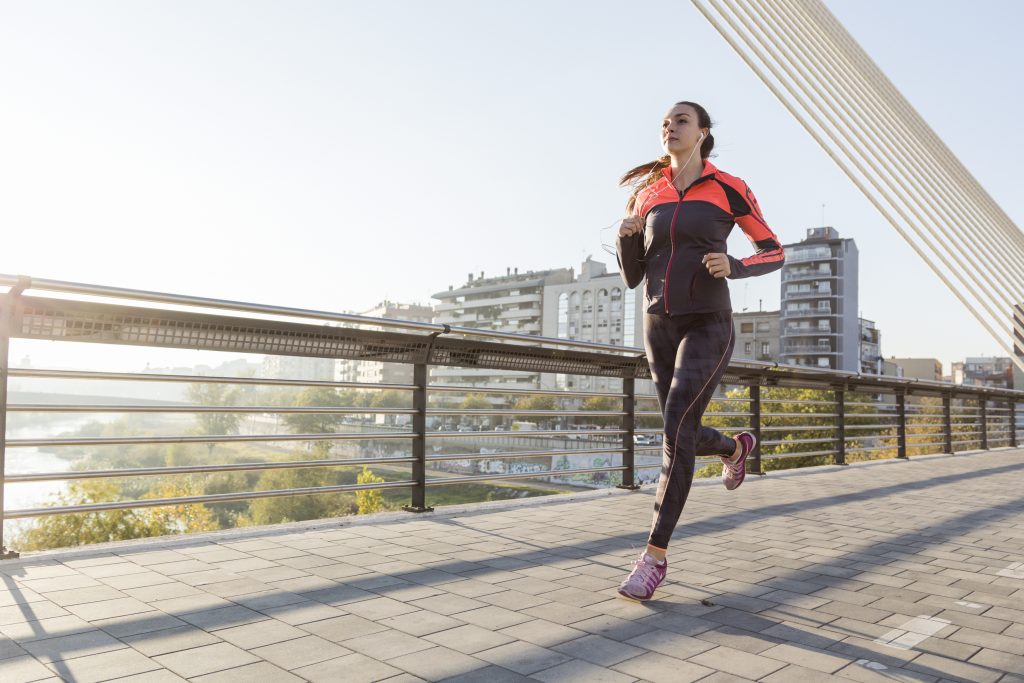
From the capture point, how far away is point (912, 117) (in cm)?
889

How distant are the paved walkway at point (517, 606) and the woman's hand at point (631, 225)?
1.51m

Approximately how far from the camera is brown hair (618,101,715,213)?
3.47 m

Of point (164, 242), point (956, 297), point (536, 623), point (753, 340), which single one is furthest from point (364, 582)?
point (164, 242)

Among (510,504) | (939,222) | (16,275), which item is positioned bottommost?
(510,504)

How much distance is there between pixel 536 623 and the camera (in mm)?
2744

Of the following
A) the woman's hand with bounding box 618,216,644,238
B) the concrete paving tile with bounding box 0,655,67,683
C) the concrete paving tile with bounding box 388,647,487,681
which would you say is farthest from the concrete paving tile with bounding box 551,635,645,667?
the woman's hand with bounding box 618,216,644,238

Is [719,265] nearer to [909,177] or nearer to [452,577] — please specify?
[452,577]

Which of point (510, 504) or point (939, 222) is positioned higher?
point (939, 222)

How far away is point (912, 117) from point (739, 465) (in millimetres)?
6811

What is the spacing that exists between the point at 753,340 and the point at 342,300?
119363 mm

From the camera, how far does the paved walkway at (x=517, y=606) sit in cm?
229

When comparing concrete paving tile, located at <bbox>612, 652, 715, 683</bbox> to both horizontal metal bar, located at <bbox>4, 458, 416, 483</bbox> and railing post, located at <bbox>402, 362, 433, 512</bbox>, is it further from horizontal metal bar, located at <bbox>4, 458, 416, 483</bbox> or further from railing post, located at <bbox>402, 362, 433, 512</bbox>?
railing post, located at <bbox>402, 362, 433, 512</bbox>

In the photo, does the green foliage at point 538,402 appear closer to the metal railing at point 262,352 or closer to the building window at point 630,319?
the metal railing at point 262,352

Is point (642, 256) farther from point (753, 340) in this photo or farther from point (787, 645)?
point (753, 340)
